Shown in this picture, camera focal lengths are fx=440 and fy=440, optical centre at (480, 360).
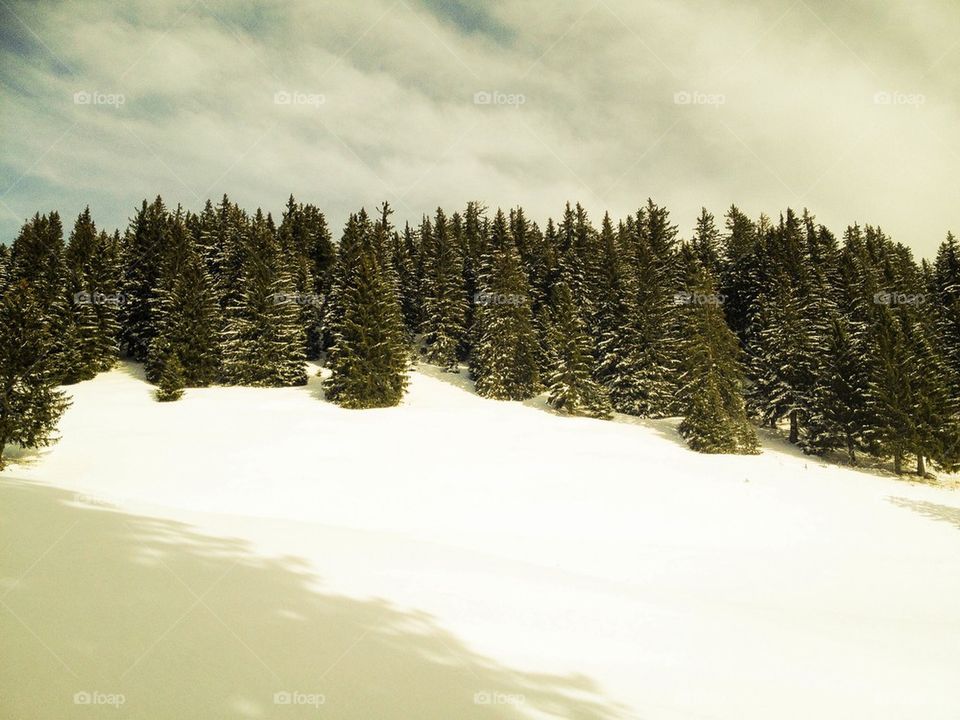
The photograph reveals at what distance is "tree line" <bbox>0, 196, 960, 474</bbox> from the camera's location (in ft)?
98.3

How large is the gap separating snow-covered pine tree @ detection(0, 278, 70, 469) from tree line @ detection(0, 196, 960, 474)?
0.06 m

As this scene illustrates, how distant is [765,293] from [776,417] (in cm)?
1579

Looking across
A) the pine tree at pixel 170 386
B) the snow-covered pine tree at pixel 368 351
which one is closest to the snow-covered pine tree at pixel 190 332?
the pine tree at pixel 170 386

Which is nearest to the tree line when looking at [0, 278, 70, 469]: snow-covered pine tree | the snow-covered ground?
[0, 278, 70, 469]: snow-covered pine tree

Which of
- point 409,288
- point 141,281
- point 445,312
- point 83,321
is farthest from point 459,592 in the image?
point 409,288

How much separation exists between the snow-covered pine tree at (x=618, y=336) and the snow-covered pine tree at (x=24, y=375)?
37392mm

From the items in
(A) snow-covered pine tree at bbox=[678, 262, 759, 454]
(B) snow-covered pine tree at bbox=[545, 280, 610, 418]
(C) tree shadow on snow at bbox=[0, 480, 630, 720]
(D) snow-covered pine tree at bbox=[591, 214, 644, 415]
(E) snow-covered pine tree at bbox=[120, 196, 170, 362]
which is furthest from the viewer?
(E) snow-covered pine tree at bbox=[120, 196, 170, 362]

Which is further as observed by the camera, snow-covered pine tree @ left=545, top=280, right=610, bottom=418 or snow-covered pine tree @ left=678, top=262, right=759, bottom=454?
snow-covered pine tree @ left=545, top=280, right=610, bottom=418

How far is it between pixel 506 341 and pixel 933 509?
30.3m

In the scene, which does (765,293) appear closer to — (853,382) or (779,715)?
(853,382)

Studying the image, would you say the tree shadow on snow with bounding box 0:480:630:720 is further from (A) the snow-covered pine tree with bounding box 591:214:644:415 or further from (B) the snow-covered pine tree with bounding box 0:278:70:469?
(A) the snow-covered pine tree with bounding box 591:214:644:415

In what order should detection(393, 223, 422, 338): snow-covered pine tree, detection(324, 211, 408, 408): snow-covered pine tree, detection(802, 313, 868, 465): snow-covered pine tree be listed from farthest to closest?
detection(393, 223, 422, 338): snow-covered pine tree < detection(324, 211, 408, 408): snow-covered pine tree < detection(802, 313, 868, 465): snow-covered pine tree

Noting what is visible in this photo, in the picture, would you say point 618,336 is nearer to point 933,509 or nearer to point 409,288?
point 933,509

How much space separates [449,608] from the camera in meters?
5.56
